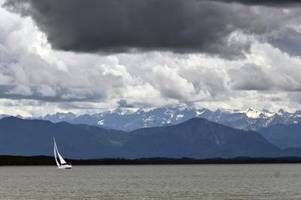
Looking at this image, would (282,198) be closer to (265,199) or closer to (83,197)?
(265,199)

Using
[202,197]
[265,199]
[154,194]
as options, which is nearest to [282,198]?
[265,199]

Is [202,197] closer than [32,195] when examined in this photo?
Yes

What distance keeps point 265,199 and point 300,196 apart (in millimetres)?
10280

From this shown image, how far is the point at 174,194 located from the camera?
13300cm

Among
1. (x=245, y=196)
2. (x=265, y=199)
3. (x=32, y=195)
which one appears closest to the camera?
(x=265, y=199)

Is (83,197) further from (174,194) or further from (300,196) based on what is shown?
(300,196)

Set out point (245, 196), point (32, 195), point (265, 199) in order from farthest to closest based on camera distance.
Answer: point (32, 195) → point (245, 196) → point (265, 199)

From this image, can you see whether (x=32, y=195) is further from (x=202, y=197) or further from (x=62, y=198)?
(x=202, y=197)

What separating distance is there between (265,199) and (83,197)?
110ft

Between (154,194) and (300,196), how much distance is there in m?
27.7

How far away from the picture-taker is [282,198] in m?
121

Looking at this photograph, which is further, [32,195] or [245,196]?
[32,195]

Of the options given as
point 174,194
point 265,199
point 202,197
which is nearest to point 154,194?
point 174,194

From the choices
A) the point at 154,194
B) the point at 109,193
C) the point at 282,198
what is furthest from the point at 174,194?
the point at 282,198
